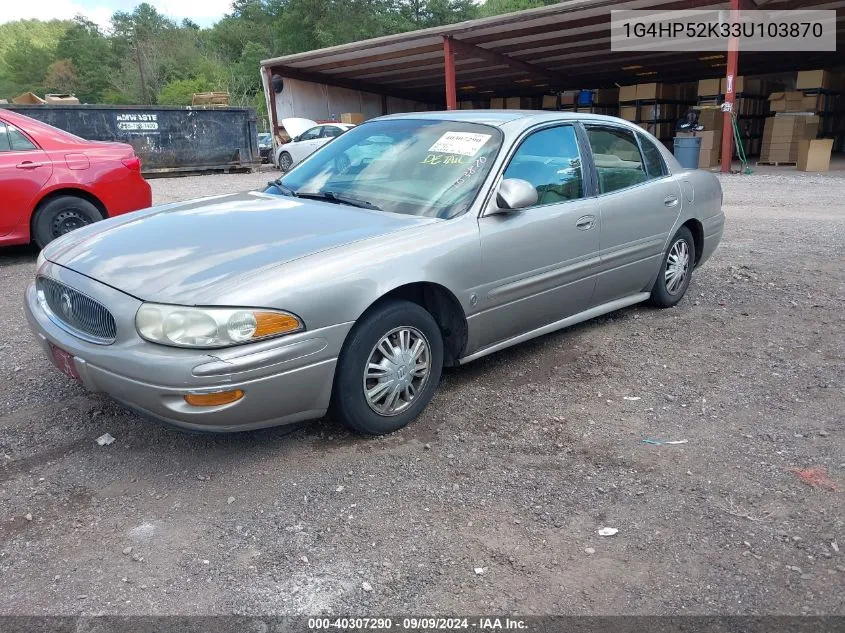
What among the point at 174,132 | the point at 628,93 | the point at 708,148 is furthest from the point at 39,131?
the point at 628,93

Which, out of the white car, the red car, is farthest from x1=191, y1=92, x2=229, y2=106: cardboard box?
the red car

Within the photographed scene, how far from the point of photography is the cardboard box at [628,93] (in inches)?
786

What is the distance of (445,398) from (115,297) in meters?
1.77

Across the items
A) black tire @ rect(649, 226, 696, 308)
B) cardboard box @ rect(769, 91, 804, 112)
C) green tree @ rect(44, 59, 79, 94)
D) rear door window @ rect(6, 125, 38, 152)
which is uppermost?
green tree @ rect(44, 59, 79, 94)

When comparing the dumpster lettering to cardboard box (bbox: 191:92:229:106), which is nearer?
the dumpster lettering

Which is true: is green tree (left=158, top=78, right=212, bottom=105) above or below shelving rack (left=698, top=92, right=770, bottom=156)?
above

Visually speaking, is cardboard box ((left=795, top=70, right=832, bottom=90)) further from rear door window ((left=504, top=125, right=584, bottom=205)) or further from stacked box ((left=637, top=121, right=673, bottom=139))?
rear door window ((left=504, top=125, right=584, bottom=205))

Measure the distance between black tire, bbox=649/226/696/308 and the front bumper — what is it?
10.00 ft

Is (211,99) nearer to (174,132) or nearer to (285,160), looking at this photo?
(285,160)

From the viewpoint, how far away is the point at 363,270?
299 cm

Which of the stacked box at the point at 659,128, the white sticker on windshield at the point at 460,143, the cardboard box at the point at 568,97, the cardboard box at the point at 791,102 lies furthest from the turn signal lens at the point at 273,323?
the cardboard box at the point at 568,97

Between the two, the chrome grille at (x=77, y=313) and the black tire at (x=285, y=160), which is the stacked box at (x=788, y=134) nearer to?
the black tire at (x=285, y=160)

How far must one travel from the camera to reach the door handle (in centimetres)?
407

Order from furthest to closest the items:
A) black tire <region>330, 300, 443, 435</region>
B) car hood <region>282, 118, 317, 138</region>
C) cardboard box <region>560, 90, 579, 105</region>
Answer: cardboard box <region>560, 90, 579, 105</region>, car hood <region>282, 118, 317, 138</region>, black tire <region>330, 300, 443, 435</region>
